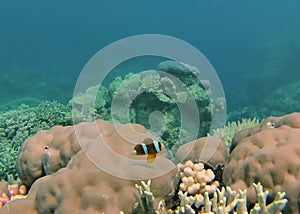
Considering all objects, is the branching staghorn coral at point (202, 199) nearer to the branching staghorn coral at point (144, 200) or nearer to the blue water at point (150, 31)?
the branching staghorn coral at point (144, 200)

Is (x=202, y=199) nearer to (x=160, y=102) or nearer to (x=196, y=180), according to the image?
(x=196, y=180)

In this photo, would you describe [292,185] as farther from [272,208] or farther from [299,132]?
[299,132]

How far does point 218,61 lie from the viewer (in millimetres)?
54688

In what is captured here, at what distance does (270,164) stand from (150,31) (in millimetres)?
98517

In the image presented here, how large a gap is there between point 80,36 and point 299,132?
8046 centimetres

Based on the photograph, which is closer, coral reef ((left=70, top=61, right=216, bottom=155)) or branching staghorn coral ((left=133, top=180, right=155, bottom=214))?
branching staghorn coral ((left=133, top=180, right=155, bottom=214))

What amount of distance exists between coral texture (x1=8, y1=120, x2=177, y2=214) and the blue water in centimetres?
1743

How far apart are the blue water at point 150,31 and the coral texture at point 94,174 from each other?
1743 cm

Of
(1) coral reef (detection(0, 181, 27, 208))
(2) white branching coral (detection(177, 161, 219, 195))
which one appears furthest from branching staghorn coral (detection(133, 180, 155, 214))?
(1) coral reef (detection(0, 181, 27, 208))

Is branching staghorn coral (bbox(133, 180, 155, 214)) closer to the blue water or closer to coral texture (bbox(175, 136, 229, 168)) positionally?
coral texture (bbox(175, 136, 229, 168))

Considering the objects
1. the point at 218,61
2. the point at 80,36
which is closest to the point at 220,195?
the point at 218,61

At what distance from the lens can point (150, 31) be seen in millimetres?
99500

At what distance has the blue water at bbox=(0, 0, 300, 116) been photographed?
86.9ft

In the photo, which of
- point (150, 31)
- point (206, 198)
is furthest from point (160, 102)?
point (150, 31)
